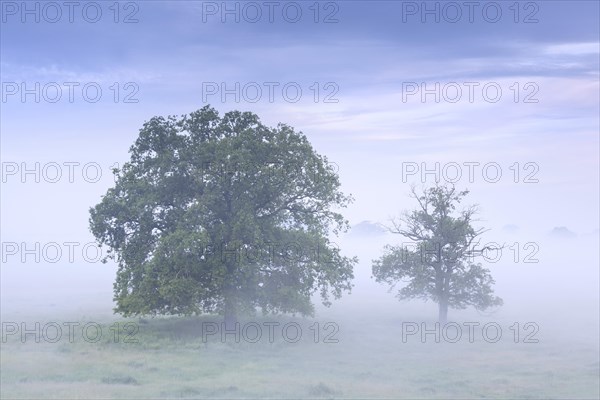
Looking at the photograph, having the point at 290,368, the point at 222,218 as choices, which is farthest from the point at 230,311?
the point at 290,368

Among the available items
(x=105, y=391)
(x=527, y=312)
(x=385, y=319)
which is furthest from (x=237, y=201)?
(x=527, y=312)

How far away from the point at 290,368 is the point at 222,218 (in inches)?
560

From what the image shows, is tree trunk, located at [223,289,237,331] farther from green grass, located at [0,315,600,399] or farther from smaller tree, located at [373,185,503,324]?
smaller tree, located at [373,185,503,324]

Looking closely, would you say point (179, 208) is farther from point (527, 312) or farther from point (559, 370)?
point (527, 312)

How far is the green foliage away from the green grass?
322 centimetres

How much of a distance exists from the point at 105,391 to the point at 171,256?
1687 centimetres

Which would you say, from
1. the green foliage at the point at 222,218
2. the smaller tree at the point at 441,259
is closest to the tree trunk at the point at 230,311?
the green foliage at the point at 222,218

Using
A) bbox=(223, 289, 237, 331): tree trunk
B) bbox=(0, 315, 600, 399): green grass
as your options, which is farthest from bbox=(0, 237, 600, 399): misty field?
bbox=(223, 289, 237, 331): tree trunk

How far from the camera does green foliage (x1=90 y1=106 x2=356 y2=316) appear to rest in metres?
42.2

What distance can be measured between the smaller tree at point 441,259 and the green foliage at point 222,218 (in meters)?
9.62

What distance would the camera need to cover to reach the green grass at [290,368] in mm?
26938

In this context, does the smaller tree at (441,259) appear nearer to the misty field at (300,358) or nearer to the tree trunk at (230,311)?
the misty field at (300,358)

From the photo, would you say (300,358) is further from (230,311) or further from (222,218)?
(222,218)

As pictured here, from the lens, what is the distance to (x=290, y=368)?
110ft
